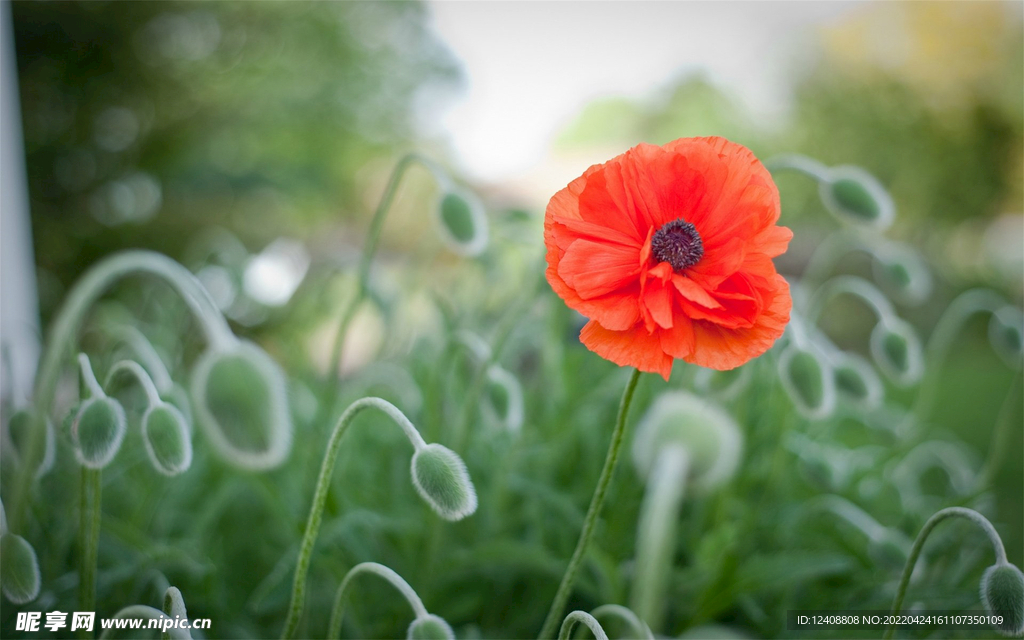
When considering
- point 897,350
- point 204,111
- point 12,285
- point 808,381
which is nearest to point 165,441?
point 808,381

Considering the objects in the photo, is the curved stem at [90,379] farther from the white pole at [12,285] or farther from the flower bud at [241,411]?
the white pole at [12,285]

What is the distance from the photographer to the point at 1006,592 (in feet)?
→ 1.36

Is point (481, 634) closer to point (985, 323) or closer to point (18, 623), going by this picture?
point (18, 623)

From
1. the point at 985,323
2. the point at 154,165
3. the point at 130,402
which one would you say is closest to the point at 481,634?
the point at 130,402

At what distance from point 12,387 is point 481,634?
0.48 meters

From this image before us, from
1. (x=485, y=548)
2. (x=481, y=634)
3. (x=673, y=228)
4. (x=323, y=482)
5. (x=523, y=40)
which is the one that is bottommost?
(x=481, y=634)

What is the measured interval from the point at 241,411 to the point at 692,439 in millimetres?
324

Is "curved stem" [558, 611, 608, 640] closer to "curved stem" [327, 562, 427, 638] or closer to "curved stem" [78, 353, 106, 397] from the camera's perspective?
"curved stem" [327, 562, 427, 638]

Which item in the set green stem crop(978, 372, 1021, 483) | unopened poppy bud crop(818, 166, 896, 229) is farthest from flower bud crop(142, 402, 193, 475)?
green stem crop(978, 372, 1021, 483)

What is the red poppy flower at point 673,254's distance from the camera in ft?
1.15

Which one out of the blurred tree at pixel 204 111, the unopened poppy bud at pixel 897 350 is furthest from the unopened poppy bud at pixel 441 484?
the blurred tree at pixel 204 111

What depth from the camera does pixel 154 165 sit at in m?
2.32

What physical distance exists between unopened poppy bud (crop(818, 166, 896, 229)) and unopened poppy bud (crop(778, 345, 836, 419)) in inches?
5.8

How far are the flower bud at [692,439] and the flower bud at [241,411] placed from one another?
0.28 meters
